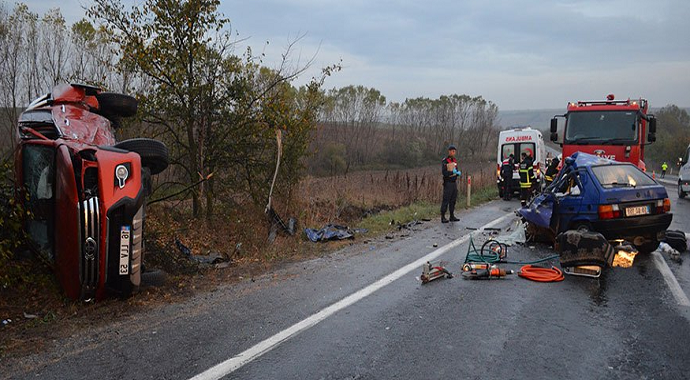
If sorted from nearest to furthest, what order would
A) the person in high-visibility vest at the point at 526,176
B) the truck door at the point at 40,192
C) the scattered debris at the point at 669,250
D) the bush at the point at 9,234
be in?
1. the bush at the point at 9,234
2. the truck door at the point at 40,192
3. the scattered debris at the point at 669,250
4. the person in high-visibility vest at the point at 526,176

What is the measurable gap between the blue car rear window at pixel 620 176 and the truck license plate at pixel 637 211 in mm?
403

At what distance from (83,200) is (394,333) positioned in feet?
10.4

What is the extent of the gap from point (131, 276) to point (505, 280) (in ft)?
14.8

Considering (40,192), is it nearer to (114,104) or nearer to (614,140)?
(114,104)

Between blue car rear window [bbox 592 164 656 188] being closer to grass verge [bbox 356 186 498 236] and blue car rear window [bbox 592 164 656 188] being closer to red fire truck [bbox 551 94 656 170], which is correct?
grass verge [bbox 356 186 498 236]

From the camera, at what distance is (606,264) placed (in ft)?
21.6

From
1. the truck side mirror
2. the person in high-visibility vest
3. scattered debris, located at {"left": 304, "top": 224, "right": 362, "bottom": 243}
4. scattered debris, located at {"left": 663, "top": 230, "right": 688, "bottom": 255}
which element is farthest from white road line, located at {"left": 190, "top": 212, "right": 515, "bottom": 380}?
the person in high-visibility vest

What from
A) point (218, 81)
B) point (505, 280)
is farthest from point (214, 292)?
point (218, 81)

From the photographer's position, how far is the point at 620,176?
778cm

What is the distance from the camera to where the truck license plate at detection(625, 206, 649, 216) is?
7352mm

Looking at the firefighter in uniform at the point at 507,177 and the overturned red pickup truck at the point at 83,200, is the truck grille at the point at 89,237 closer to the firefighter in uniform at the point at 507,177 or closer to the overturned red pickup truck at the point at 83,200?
the overturned red pickup truck at the point at 83,200

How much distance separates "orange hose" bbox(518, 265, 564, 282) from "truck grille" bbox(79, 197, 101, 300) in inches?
202

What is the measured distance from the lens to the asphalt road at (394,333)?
11.9ft

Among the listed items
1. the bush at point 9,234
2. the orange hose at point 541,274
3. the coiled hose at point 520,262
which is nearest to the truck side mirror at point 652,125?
the coiled hose at point 520,262
